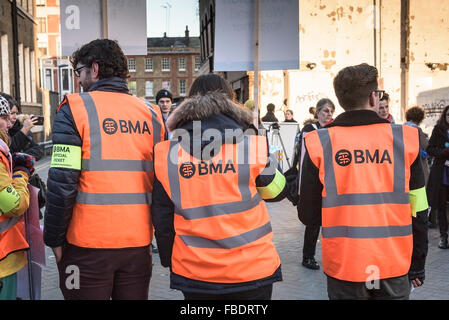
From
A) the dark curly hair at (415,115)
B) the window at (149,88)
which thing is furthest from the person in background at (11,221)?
the window at (149,88)

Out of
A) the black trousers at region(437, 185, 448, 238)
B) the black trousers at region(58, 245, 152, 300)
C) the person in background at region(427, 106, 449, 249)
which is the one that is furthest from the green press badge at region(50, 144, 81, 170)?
the black trousers at region(437, 185, 448, 238)

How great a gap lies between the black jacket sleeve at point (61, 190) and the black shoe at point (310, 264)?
3.84 metres

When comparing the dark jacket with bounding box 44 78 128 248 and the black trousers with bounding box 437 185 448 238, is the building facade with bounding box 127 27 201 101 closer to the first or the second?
the black trousers with bounding box 437 185 448 238

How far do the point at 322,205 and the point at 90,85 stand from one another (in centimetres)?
151

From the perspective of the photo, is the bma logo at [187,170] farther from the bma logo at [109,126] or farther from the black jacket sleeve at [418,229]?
the black jacket sleeve at [418,229]

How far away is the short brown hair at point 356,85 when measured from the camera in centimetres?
291

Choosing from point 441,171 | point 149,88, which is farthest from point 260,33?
point 149,88

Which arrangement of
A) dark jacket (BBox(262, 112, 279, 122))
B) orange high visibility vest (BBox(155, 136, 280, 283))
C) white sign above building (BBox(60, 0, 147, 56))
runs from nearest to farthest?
orange high visibility vest (BBox(155, 136, 280, 283)) → white sign above building (BBox(60, 0, 147, 56)) → dark jacket (BBox(262, 112, 279, 122))

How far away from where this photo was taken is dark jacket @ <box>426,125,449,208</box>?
6.87m

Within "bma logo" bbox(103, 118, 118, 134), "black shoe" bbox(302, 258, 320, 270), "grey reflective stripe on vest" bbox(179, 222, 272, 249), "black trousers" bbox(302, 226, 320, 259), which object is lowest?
"black shoe" bbox(302, 258, 320, 270)

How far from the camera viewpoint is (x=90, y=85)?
3014mm

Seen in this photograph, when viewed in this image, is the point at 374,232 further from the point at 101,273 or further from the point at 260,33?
the point at 260,33

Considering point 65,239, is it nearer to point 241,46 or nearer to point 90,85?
point 90,85

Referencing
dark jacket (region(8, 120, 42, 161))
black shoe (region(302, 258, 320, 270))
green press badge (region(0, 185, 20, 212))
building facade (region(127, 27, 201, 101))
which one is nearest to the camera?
green press badge (region(0, 185, 20, 212))
